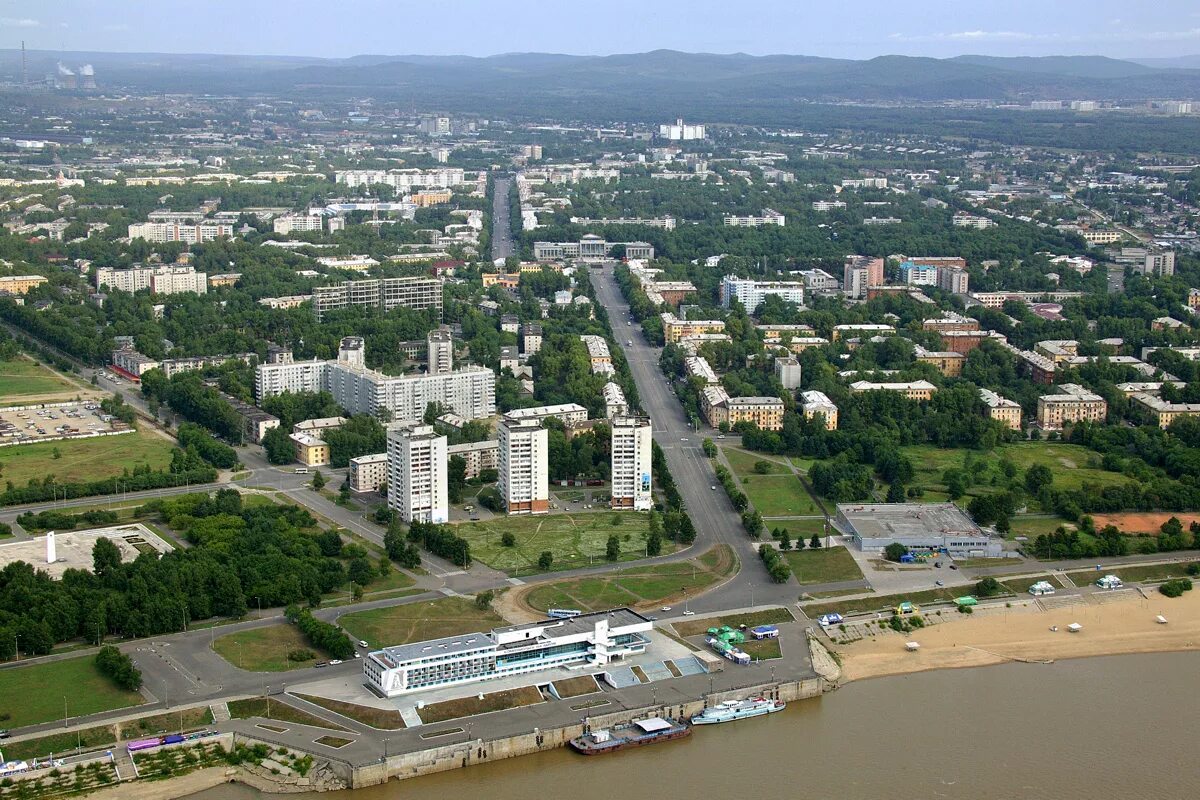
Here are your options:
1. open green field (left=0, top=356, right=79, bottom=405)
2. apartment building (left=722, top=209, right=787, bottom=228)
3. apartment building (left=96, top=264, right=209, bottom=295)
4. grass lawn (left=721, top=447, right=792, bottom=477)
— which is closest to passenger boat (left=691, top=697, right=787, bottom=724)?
grass lawn (left=721, top=447, right=792, bottom=477)

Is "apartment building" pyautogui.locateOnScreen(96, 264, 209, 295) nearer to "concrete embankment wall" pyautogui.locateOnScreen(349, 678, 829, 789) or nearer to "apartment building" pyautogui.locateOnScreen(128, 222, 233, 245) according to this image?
"apartment building" pyautogui.locateOnScreen(128, 222, 233, 245)

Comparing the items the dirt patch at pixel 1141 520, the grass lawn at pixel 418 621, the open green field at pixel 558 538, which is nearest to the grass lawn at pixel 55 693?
the grass lawn at pixel 418 621

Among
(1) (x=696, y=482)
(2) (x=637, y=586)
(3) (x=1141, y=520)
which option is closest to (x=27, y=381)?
(1) (x=696, y=482)

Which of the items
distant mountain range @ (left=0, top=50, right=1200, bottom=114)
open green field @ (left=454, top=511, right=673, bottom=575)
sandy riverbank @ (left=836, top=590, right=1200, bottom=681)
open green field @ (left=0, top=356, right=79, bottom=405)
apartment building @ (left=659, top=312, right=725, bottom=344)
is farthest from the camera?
distant mountain range @ (left=0, top=50, right=1200, bottom=114)

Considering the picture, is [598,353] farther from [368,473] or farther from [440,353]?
[368,473]

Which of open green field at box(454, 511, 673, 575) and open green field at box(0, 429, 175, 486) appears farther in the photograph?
open green field at box(0, 429, 175, 486)

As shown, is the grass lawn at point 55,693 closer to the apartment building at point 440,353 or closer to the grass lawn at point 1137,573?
the grass lawn at point 1137,573
